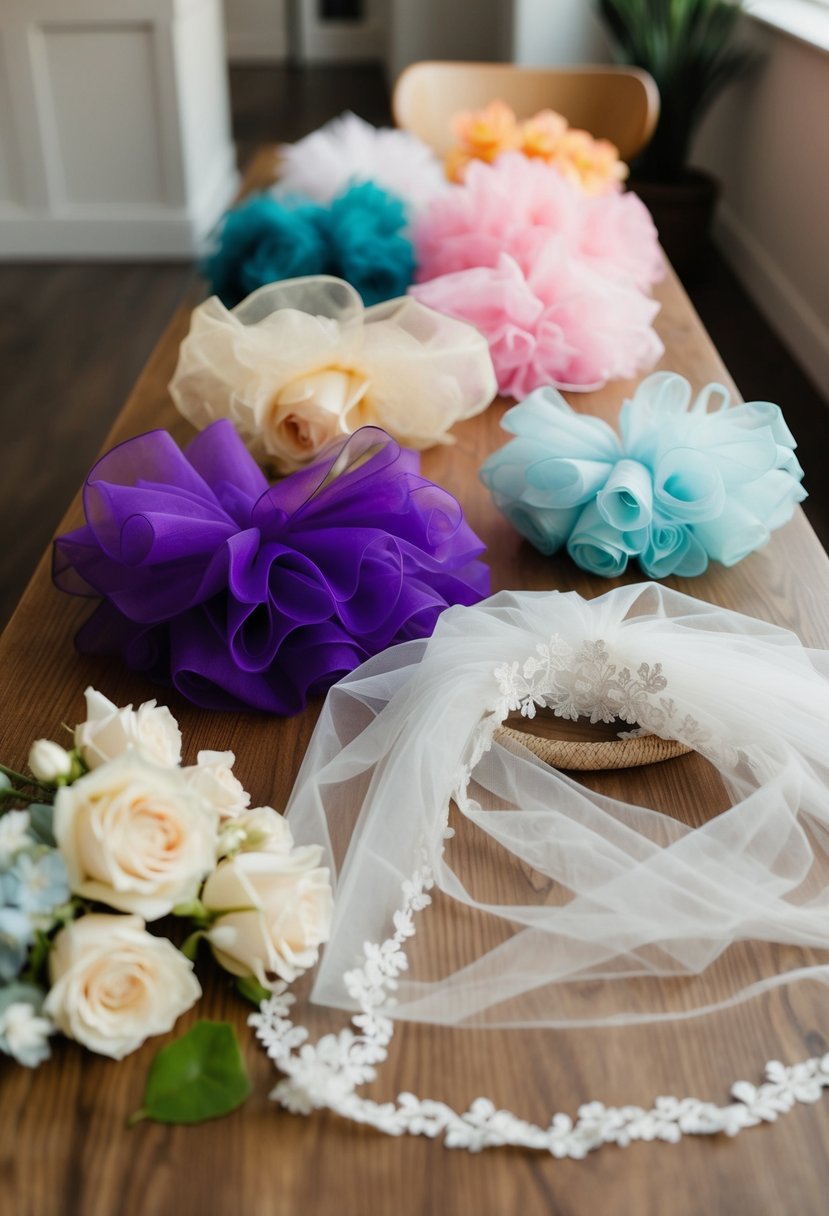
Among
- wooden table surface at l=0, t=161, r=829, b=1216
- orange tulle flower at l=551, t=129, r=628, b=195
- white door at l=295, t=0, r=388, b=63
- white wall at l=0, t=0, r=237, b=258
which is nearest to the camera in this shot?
wooden table surface at l=0, t=161, r=829, b=1216

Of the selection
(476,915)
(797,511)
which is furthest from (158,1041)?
(797,511)

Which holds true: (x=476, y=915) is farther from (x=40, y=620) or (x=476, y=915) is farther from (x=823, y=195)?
(x=823, y=195)

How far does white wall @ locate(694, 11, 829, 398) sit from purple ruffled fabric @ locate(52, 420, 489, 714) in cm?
274

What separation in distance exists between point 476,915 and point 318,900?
14 centimetres

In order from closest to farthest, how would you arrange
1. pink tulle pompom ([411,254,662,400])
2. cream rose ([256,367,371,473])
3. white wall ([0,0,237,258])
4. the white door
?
cream rose ([256,367,371,473])
pink tulle pompom ([411,254,662,400])
white wall ([0,0,237,258])
the white door

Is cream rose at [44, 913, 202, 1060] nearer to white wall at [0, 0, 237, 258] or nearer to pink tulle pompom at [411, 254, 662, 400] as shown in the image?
pink tulle pompom at [411, 254, 662, 400]

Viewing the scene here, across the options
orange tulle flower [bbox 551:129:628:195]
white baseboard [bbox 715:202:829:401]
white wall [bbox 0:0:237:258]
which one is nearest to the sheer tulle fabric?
orange tulle flower [bbox 551:129:628:195]

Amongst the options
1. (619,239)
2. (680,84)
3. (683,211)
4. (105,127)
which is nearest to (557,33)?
(680,84)

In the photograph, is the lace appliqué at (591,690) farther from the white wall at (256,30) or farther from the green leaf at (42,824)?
the white wall at (256,30)

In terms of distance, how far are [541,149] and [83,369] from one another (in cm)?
201

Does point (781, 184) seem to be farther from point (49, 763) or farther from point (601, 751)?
point (49, 763)

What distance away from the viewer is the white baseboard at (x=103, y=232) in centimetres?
455

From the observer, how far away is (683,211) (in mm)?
3977

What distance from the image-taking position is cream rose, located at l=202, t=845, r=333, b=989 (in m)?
0.70
